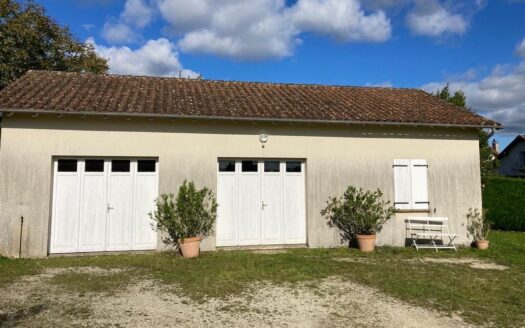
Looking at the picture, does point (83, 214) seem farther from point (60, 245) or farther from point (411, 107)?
point (411, 107)

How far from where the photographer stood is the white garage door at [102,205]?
920cm

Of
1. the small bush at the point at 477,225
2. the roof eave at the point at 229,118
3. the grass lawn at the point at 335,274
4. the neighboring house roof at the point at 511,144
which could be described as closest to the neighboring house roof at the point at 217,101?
the roof eave at the point at 229,118

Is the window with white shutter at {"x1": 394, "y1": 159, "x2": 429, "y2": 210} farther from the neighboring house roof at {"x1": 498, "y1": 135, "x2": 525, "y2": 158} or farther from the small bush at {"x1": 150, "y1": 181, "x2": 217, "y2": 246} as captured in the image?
the neighboring house roof at {"x1": 498, "y1": 135, "x2": 525, "y2": 158}

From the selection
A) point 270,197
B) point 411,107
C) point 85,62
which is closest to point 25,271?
point 270,197

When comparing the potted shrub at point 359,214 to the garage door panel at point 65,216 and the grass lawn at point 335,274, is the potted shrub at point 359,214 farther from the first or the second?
the garage door panel at point 65,216

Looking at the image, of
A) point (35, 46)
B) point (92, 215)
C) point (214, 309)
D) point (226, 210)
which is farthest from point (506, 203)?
point (35, 46)

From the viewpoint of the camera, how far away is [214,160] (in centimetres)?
991

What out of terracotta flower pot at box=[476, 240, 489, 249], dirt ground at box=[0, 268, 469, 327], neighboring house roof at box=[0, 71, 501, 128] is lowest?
dirt ground at box=[0, 268, 469, 327]

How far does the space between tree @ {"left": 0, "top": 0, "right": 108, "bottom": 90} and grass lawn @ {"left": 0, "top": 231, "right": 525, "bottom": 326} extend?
411 inches

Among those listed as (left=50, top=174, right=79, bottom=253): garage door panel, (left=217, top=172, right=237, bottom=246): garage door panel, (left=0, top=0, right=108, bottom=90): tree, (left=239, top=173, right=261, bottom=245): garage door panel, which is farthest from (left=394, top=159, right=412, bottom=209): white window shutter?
(left=0, top=0, right=108, bottom=90): tree

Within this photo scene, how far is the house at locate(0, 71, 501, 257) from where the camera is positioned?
902 cm

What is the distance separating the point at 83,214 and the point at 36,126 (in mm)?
2254

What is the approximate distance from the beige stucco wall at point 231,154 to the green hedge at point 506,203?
6545 millimetres

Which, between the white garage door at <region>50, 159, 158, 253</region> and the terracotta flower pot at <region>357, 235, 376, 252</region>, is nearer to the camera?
the white garage door at <region>50, 159, 158, 253</region>
